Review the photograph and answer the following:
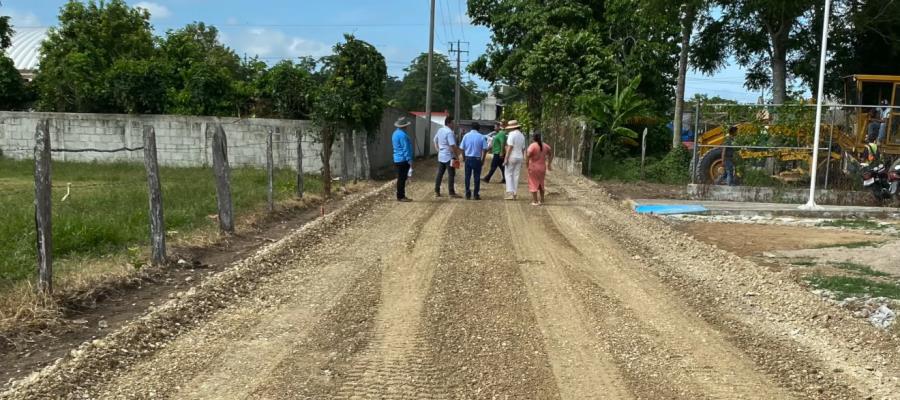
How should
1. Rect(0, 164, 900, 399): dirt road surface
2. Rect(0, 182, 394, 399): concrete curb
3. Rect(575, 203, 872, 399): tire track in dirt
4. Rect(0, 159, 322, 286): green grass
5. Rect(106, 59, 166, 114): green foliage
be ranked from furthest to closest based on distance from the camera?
Rect(106, 59, 166, 114): green foliage
Rect(0, 159, 322, 286): green grass
Rect(575, 203, 872, 399): tire track in dirt
Rect(0, 164, 900, 399): dirt road surface
Rect(0, 182, 394, 399): concrete curb

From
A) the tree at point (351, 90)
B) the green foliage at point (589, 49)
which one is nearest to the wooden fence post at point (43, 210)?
the tree at point (351, 90)

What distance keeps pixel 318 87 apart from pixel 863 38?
714 inches

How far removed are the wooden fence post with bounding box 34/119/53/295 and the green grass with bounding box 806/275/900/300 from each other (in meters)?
7.17

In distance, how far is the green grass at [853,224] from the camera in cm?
1245

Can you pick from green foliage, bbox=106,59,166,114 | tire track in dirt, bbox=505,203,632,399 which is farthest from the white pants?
green foliage, bbox=106,59,166,114

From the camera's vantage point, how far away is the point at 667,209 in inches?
551

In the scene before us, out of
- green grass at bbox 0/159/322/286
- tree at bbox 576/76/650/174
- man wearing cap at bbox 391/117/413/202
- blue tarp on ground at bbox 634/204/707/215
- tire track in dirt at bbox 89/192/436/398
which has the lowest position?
tire track in dirt at bbox 89/192/436/398

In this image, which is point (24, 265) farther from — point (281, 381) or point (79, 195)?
point (79, 195)

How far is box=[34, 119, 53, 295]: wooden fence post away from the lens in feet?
19.4

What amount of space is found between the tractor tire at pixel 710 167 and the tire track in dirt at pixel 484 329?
30.8ft

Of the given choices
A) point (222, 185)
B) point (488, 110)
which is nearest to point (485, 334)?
point (222, 185)

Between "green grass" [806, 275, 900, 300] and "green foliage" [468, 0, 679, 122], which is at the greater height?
"green foliage" [468, 0, 679, 122]

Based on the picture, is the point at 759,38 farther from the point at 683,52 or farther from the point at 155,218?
the point at 155,218

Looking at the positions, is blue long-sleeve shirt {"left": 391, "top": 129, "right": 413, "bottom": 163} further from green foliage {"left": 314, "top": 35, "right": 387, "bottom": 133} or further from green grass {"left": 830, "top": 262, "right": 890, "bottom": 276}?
green grass {"left": 830, "top": 262, "right": 890, "bottom": 276}
